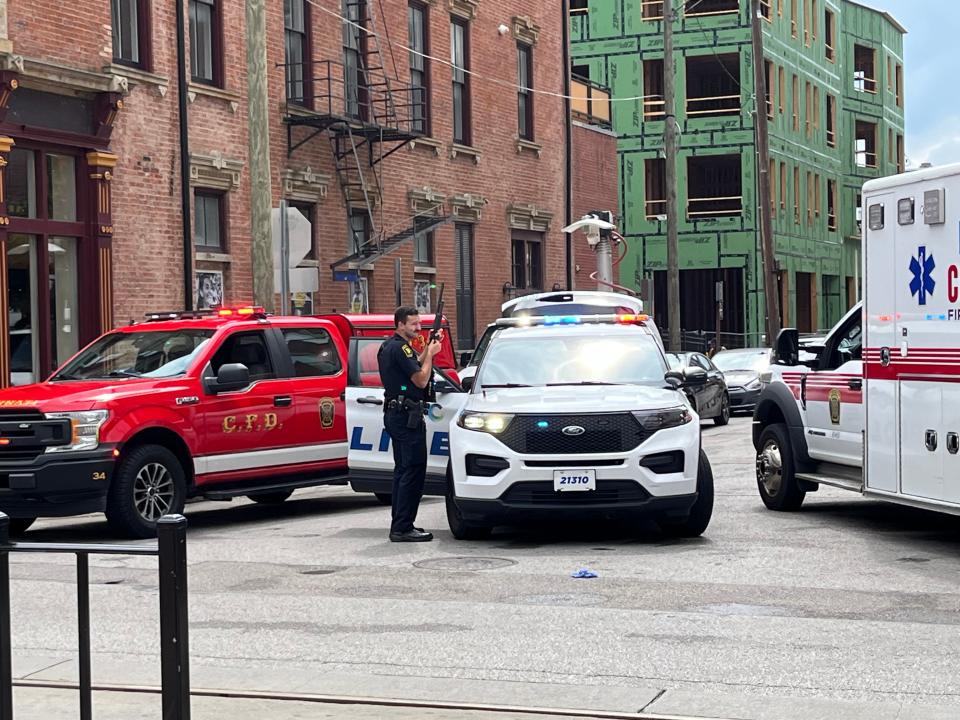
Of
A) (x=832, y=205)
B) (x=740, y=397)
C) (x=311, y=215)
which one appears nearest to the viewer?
(x=311, y=215)

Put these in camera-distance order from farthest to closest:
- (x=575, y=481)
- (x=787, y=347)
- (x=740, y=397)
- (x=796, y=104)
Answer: (x=796, y=104)
(x=740, y=397)
(x=787, y=347)
(x=575, y=481)

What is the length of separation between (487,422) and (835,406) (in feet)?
9.96

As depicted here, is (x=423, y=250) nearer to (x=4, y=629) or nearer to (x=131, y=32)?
(x=131, y=32)

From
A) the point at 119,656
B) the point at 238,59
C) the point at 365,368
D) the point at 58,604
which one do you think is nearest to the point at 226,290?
the point at 238,59

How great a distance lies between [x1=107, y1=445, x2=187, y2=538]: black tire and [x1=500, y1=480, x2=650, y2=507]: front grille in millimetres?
2939

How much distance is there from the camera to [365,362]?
50.3 feet

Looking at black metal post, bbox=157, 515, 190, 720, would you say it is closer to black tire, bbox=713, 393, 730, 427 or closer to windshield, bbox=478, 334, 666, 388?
windshield, bbox=478, 334, 666, 388

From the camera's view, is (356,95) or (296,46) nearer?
(296,46)

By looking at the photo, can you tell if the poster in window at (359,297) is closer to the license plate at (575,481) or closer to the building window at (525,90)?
the building window at (525,90)

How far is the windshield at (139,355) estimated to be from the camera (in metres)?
14.4

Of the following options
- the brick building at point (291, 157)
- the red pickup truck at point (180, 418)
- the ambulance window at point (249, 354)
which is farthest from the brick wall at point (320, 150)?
the ambulance window at point (249, 354)

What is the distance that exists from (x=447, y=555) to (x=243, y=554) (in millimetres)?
1601

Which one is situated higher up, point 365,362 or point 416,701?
point 365,362

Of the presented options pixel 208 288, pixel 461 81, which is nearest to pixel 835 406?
pixel 208 288
